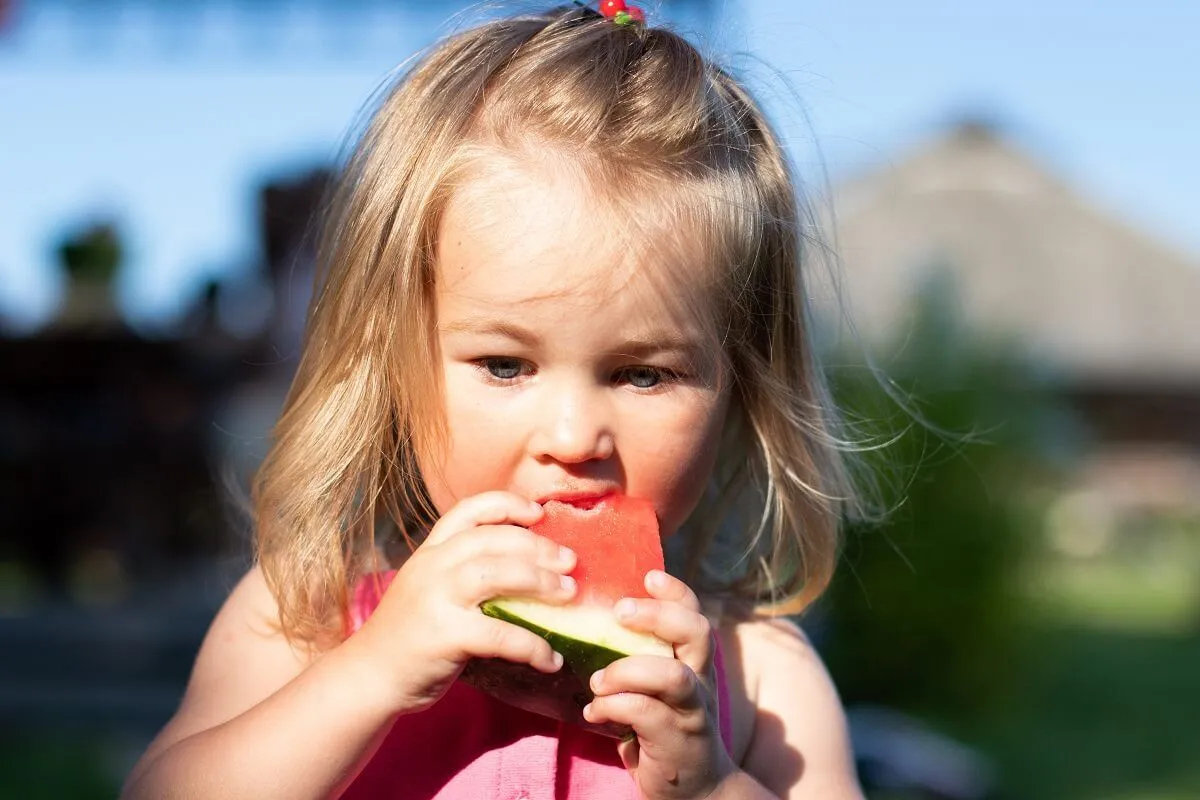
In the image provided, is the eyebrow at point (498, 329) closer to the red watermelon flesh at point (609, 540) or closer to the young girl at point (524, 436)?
the young girl at point (524, 436)

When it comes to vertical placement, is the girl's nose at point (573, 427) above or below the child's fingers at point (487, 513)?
above

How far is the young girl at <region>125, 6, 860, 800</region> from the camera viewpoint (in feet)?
5.36

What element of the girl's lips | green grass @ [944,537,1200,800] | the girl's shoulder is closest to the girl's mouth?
the girl's lips

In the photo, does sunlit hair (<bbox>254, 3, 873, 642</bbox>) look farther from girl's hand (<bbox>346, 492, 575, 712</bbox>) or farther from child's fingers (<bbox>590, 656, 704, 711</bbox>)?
child's fingers (<bbox>590, 656, 704, 711</bbox>)

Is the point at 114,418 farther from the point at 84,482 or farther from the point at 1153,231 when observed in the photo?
the point at 1153,231

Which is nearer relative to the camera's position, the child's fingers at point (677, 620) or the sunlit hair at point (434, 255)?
the child's fingers at point (677, 620)

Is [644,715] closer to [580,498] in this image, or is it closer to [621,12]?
[580,498]

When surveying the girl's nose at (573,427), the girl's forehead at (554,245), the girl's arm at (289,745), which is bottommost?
the girl's arm at (289,745)

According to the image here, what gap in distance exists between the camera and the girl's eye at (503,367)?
1728 millimetres

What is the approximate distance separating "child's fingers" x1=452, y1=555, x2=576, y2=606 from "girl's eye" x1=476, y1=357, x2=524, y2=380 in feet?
0.87


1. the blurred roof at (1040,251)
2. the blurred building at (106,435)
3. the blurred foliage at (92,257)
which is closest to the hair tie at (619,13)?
the blurred building at (106,435)

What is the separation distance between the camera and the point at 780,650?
6.82 feet

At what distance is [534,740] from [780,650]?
0.49 metres

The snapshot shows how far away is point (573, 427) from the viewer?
1.66 m
